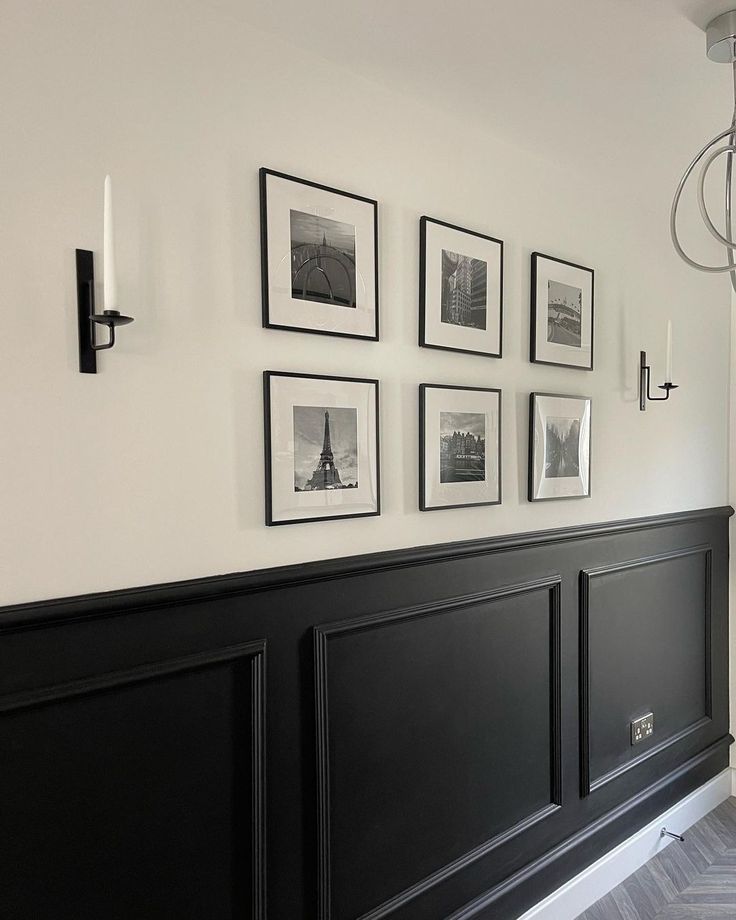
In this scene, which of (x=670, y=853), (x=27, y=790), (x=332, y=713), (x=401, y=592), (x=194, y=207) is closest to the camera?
(x=27, y=790)

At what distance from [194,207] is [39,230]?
306 millimetres

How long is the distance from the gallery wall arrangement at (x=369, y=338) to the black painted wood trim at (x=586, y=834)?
1.05 m

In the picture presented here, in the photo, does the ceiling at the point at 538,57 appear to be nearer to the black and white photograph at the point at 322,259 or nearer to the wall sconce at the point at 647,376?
the black and white photograph at the point at 322,259

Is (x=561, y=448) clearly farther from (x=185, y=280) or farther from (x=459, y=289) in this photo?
(x=185, y=280)

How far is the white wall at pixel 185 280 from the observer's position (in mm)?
1193

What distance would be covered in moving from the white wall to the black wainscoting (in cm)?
11

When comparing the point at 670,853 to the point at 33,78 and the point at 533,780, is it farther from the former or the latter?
the point at 33,78

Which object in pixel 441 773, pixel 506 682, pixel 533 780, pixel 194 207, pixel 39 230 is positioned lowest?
pixel 533 780

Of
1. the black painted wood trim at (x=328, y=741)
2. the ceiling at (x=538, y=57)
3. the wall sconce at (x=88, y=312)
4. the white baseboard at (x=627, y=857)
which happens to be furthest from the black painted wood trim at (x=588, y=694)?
the wall sconce at (x=88, y=312)

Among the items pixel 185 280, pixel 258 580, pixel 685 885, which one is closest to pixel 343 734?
pixel 258 580

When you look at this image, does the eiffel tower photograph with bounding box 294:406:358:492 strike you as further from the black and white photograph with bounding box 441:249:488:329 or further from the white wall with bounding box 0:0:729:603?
the black and white photograph with bounding box 441:249:488:329

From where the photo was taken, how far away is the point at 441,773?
181 centimetres

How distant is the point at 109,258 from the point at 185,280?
23 cm

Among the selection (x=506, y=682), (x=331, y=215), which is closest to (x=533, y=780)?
(x=506, y=682)
